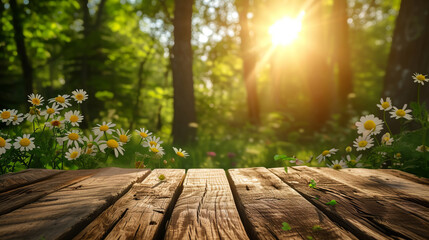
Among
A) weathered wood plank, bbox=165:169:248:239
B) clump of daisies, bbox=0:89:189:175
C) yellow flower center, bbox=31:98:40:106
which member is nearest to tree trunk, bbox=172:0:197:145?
clump of daisies, bbox=0:89:189:175

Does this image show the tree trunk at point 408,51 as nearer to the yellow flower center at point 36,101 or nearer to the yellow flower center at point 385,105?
the yellow flower center at point 385,105

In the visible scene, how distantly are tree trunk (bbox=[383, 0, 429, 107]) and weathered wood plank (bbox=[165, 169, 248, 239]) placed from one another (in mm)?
3789

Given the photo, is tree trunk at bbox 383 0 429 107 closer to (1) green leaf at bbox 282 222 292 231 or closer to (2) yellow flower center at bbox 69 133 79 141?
(1) green leaf at bbox 282 222 292 231

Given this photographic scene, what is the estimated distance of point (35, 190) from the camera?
→ 156 centimetres

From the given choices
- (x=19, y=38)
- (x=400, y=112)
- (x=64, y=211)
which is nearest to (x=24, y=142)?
(x=64, y=211)

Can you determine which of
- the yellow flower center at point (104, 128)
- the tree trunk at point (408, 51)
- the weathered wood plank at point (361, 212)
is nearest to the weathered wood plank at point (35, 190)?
the yellow flower center at point (104, 128)

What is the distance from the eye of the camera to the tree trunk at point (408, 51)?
408 centimetres

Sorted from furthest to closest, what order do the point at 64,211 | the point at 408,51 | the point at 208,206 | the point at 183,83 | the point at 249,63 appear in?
the point at 249,63
the point at 183,83
the point at 408,51
the point at 208,206
the point at 64,211

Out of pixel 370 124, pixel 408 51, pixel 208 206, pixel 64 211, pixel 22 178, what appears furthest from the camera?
pixel 408 51

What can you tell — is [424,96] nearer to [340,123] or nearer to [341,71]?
[340,123]

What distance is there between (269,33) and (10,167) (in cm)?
1061

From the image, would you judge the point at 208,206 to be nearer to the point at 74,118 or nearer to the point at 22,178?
the point at 22,178

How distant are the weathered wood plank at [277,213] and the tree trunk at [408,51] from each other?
3534 mm

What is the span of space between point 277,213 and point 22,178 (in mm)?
1625
